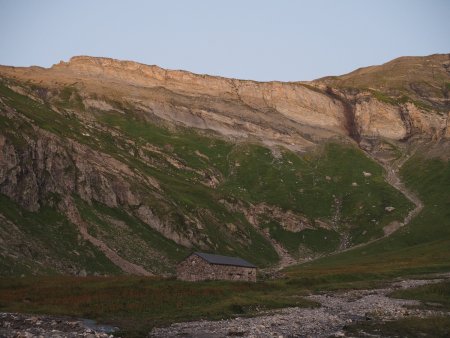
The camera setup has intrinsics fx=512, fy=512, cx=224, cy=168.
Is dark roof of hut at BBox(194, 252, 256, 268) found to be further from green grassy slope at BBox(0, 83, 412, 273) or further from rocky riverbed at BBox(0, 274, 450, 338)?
green grassy slope at BBox(0, 83, 412, 273)

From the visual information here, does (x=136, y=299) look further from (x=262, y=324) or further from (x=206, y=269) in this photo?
(x=206, y=269)

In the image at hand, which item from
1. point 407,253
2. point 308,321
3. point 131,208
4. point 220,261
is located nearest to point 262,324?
point 308,321

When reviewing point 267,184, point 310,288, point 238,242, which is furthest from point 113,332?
point 267,184

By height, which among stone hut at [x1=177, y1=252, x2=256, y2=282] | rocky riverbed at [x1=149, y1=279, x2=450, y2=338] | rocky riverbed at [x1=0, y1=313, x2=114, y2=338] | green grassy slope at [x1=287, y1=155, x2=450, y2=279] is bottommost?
green grassy slope at [x1=287, y1=155, x2=450, y2=279]

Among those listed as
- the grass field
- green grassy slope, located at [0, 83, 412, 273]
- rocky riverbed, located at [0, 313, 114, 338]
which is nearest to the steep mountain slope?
green grassy slope, located at [0, 83, 412, 273]

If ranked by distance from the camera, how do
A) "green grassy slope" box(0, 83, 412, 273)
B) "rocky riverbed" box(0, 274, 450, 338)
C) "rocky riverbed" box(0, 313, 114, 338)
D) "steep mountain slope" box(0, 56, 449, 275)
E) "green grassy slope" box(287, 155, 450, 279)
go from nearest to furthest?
1. "rocky riverbed" box(0, 313, 114, 338)
2. "rocky riverbed" box(0, 274, 450, 338)
3. "steep mountain slope" box(0, 56, 449, 275)
4. "green grassy slope" box(287, 155, 450, 279)
5. "green grassy slope" box(0, 83, 412, 273)

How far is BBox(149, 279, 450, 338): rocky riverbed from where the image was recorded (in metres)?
39.5

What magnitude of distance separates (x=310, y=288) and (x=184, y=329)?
45.8 m

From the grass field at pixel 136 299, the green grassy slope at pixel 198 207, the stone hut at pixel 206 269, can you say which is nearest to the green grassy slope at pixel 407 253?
the green grassy slope at pixel 198 207

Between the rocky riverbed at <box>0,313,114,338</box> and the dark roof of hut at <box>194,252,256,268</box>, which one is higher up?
the rocky riverbed at <box>0,313,114,338</box>

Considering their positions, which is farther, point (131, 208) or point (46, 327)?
point (131, 208)

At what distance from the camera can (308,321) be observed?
4722 cm

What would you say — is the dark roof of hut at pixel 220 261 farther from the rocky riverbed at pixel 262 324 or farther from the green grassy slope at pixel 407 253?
the rocky riverbed at pixel 262 324

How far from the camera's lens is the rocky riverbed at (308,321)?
39.5m
